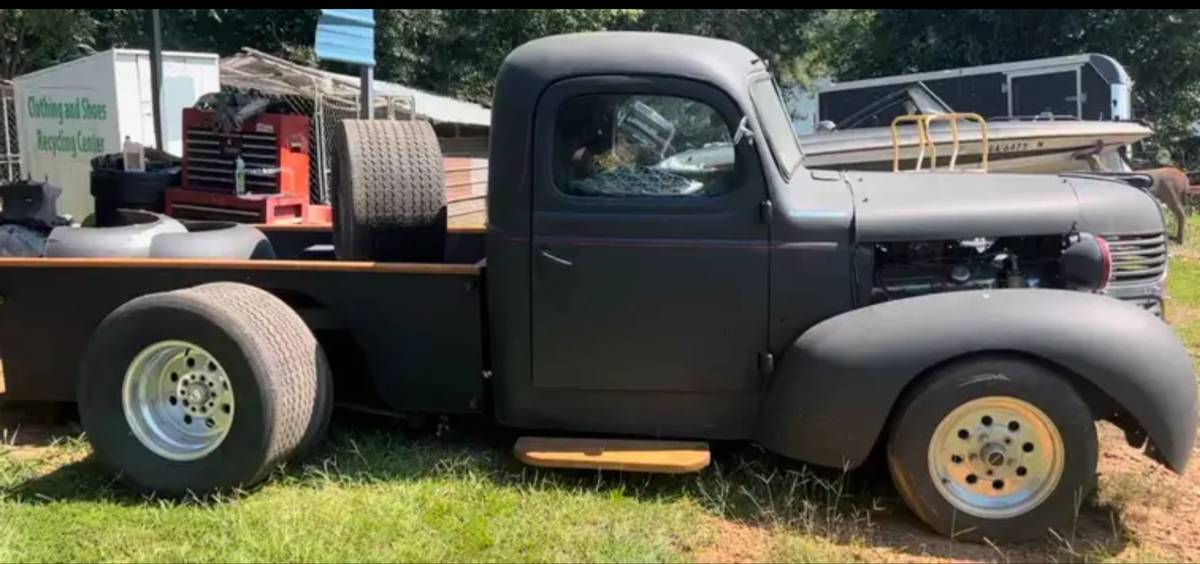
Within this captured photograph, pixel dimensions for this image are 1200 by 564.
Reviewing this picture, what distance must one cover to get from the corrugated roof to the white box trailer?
1.69 meters

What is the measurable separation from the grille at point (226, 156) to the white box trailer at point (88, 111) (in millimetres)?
3262

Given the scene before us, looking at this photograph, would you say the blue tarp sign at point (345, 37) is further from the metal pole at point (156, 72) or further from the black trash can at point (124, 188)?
the metal pole at point (156, 72)

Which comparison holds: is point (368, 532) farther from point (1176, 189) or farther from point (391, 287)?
point (1176, 189)

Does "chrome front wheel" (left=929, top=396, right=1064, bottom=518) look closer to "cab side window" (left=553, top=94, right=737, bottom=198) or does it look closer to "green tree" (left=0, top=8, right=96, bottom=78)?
"cab side window" (left=553, top=94, right=737, bottom=198)

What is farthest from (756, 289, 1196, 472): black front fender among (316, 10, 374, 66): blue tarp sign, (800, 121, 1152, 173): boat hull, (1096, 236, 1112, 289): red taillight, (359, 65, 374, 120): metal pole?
(800, 121, 1152, 173): boat hull

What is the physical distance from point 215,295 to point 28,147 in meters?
12.4

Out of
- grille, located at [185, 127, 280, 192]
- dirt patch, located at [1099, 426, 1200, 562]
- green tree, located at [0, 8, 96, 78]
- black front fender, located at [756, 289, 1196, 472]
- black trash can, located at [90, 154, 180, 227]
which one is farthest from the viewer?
green tree, located at [0, 8, 96, 78]

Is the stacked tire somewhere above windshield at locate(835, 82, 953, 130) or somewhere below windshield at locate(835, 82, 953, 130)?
below

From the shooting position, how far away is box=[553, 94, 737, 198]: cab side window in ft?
14.8

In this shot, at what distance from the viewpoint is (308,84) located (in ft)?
56.7
